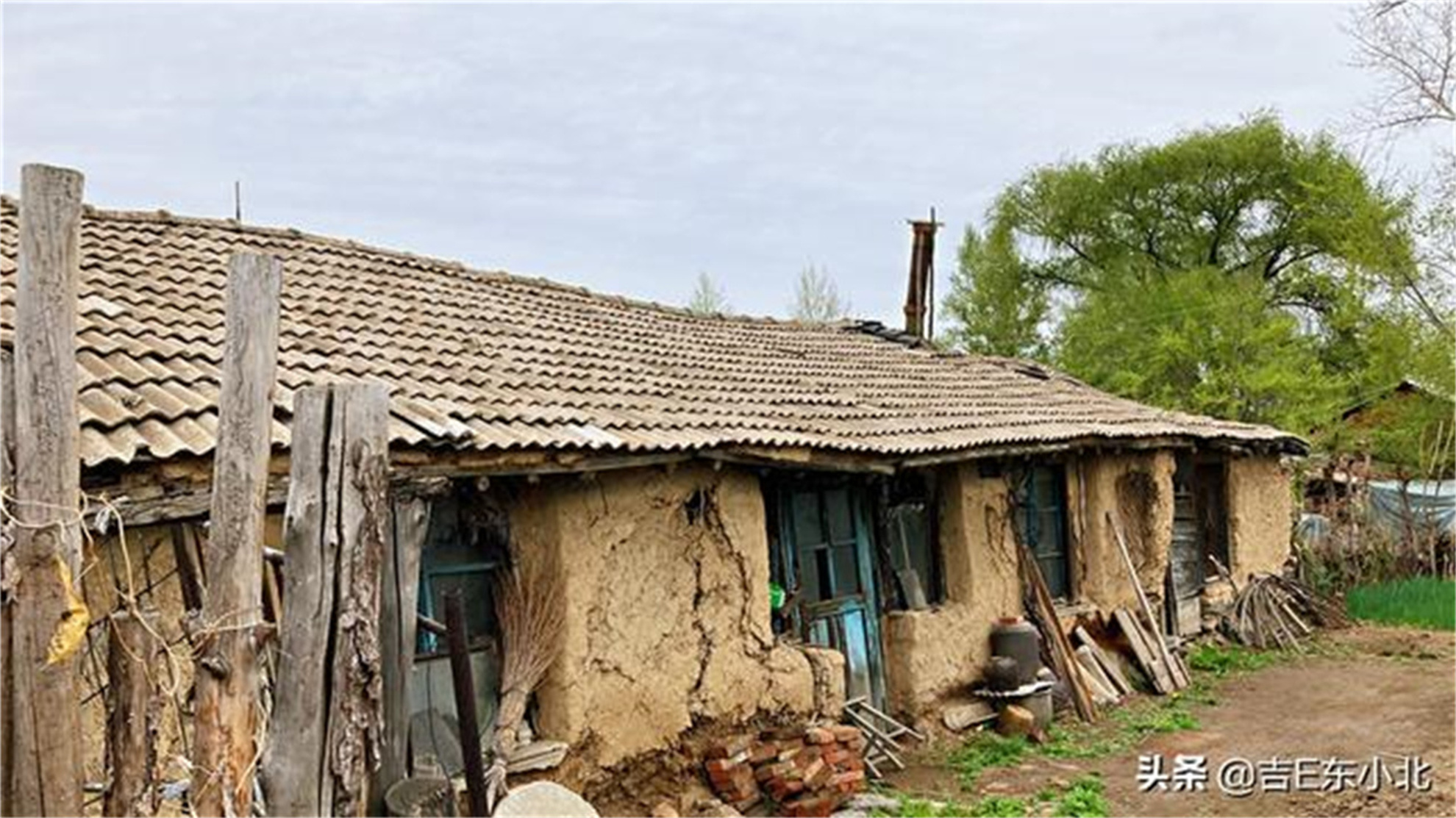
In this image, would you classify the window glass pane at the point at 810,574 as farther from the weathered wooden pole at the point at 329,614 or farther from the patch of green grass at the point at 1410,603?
the patch of green grass at the point at 1410,603

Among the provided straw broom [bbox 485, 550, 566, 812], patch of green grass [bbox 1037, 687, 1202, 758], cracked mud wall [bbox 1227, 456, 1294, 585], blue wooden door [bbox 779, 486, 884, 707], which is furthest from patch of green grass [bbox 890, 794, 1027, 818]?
cracked mud wall [bbox 1227, 456, 1294, 585]

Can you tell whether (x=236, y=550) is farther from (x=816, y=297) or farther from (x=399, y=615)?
(x=816, y=297)

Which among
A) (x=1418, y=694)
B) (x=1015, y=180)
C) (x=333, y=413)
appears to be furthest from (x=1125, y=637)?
(x=1015, y=180)

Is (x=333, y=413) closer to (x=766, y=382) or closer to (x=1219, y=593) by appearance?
(x=766, y=382)

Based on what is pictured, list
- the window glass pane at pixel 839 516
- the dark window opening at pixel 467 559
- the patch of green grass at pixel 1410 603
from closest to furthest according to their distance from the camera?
the dark window opening at pixel 467 559
the window glass pane at pixel 839 516
the patch of green grass at pixel 1410 603

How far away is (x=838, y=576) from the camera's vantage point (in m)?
9.65

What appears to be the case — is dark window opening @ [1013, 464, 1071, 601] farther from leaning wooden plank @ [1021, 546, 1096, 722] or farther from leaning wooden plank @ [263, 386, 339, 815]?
leaning wooden plank @ [263, 386, 339, 815]

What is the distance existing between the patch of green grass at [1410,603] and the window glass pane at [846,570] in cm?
946

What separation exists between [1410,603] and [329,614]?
53.3 feet

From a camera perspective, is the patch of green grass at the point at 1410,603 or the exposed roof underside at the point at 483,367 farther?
the patch of green grass at the point at 1410,603

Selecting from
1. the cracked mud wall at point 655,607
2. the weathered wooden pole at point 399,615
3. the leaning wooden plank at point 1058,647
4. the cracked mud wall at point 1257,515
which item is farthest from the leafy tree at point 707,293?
the weathered wooden pole at point 399,615

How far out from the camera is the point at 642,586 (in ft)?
23.8

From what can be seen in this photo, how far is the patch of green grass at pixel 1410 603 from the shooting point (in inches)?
620

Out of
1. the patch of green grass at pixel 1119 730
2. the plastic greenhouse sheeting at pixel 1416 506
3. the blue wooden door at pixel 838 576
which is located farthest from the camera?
the plastic greenhouse sheeting at pixel 1416 506
